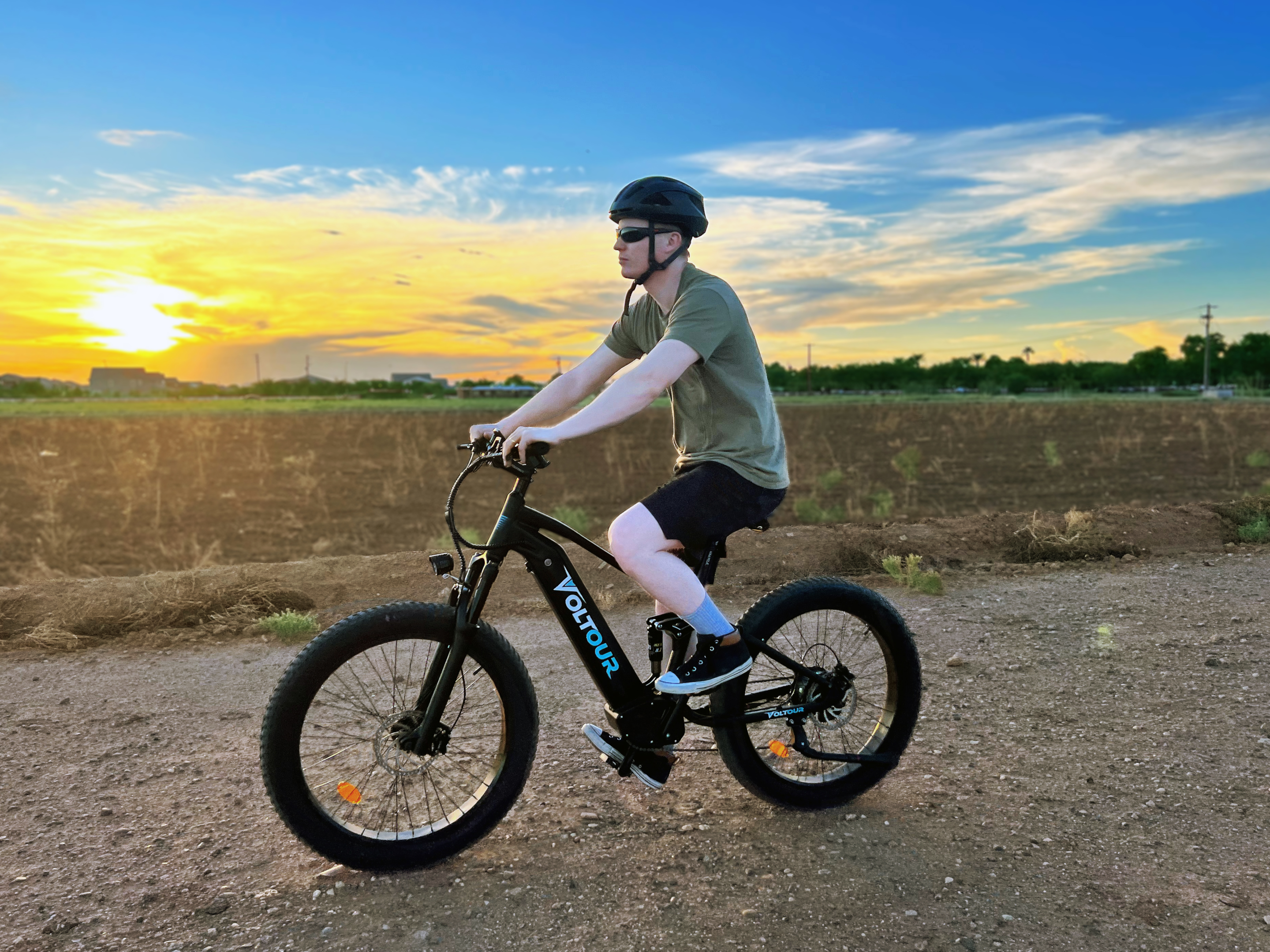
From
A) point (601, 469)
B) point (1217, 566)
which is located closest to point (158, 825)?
point (1217, 566)

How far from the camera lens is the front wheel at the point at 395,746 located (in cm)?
319

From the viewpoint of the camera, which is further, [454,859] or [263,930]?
[454,859]

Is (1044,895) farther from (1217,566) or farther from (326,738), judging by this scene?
(1217,566)

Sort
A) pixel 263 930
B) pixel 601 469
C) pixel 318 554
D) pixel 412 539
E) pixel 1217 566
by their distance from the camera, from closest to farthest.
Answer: pixel 263 930, pixel 1217 566, pixel 318 554, pixel 412 539, pixel 601 469

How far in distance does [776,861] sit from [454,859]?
123 centimetres

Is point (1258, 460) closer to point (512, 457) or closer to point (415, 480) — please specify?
point (415, 480)

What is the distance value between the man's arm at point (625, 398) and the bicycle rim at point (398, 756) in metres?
0.88

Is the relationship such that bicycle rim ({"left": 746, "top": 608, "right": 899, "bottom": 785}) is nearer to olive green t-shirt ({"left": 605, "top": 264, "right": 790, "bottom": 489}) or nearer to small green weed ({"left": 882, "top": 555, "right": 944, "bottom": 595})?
olive green t-shirt ({"left": 605, "top": 264, "right": 790, "bottom": 489})

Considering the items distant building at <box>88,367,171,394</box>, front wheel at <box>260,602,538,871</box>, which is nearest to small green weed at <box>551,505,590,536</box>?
front wheel at <box>260,602,538,871</box>

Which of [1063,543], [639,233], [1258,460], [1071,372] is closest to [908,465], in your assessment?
[1258,460]

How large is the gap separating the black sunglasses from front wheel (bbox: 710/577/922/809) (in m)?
1.47

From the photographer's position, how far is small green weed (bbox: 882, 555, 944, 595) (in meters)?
7.58

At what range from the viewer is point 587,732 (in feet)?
11.9

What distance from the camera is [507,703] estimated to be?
138 inches
